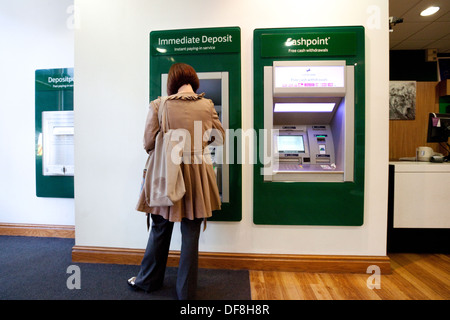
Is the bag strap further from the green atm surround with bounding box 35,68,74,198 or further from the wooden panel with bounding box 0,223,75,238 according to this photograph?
the wooden panel with bounding box 0,223,75,238

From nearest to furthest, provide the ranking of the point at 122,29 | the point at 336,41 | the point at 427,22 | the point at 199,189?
1. the point at 199,189
2. the point at 336,41
3. the point at 122,29
4. the point at 427,22

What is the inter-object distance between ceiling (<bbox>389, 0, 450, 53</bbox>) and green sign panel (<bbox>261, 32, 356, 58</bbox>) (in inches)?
73.3

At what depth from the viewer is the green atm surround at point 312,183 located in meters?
1.94

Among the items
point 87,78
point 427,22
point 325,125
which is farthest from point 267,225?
point 427,22

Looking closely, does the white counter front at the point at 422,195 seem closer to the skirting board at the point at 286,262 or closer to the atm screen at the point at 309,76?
the skirting board at the point at 286,262

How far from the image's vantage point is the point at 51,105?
2.77m

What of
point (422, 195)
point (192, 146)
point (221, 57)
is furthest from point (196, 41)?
point (422, 195)

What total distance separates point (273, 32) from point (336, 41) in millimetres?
546

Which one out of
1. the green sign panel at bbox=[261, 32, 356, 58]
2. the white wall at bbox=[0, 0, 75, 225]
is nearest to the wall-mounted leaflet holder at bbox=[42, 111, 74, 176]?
the white wall at bbox=[0, 0, 75, 225]

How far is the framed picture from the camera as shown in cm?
363

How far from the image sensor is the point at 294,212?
1997mm

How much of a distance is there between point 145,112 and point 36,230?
7.35 ft

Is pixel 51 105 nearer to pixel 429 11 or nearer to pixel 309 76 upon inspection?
pixel 309 76
